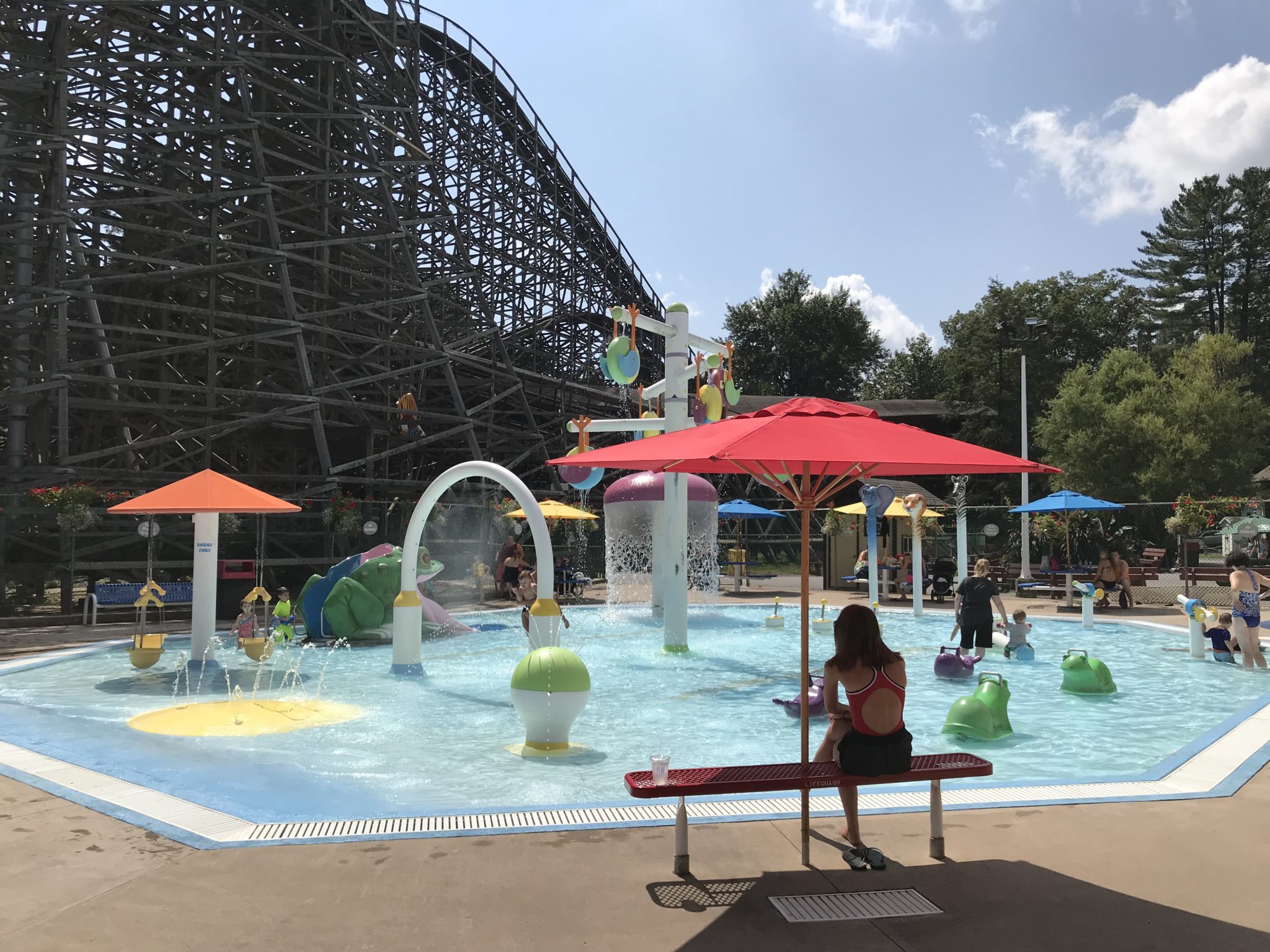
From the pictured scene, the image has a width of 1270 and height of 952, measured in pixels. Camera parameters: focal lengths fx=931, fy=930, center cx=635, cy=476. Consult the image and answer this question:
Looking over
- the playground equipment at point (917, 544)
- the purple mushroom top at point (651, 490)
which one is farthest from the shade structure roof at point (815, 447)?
the playground equipment at point (917, 544)

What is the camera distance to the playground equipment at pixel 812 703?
30.2 feet

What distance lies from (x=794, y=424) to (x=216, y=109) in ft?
69.0

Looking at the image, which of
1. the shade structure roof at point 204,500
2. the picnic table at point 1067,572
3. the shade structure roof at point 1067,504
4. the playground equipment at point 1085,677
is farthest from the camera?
the shade structure roof at point 1067,504

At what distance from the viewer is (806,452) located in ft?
16.1

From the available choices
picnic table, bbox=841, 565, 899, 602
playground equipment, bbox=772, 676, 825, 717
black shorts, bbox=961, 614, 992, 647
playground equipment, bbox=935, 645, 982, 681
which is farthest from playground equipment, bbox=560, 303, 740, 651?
picnic table, bbox=841, 565, 899, 602

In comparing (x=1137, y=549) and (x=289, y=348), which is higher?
(x=289, y=348)

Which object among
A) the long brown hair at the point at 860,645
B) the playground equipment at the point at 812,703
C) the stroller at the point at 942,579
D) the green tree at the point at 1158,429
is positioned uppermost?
the green tree at the point at 1158,429

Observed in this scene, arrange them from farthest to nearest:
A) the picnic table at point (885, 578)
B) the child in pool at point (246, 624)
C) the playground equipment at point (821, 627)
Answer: the picnic table at point (885, 578) → the playground equipment at point (821, 627) → the child in pool at point (246, 624)

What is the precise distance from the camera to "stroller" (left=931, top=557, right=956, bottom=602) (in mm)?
22328

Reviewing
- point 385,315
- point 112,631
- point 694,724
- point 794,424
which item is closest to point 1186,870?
point 794,424

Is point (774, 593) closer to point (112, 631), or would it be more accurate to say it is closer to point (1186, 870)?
point (112, 631)

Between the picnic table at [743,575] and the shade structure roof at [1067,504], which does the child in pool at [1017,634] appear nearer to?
the shade structure roof at [1067,504]

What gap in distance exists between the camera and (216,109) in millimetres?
21562

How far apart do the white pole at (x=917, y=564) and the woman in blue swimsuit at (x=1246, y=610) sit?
611 cm
